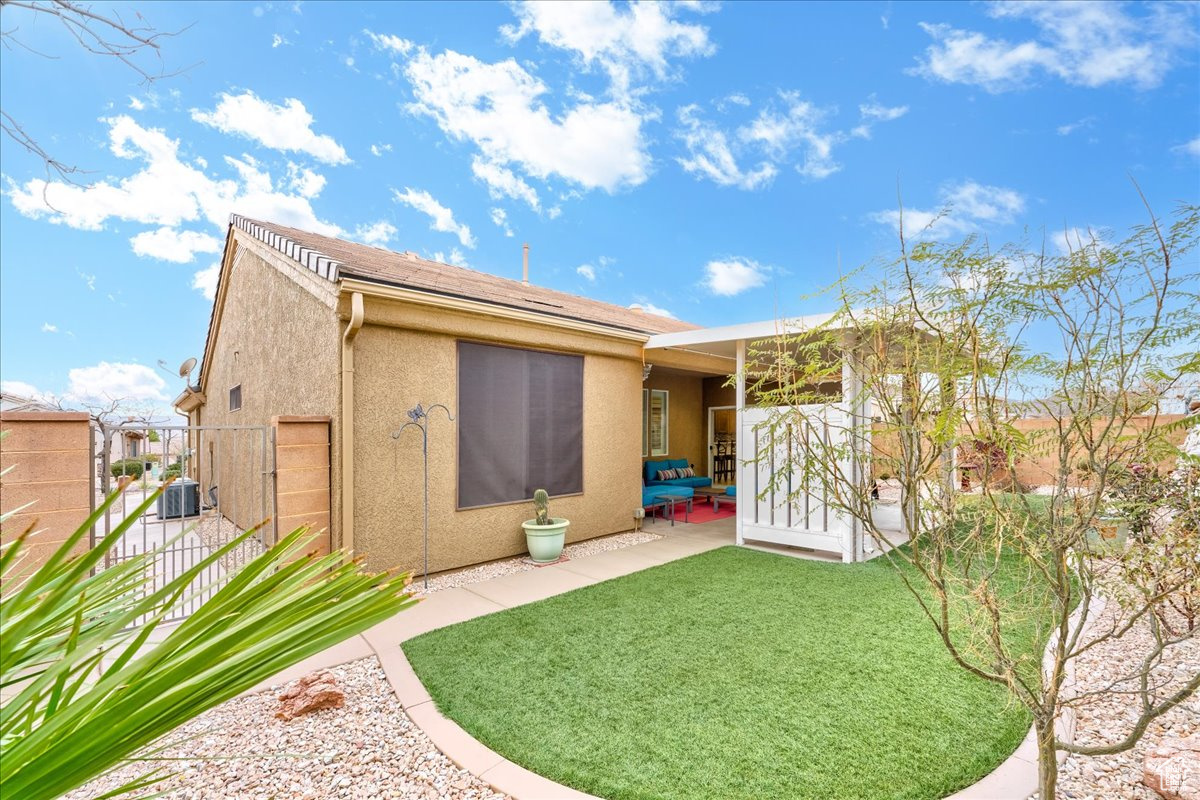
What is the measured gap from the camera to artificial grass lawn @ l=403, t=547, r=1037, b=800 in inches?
125

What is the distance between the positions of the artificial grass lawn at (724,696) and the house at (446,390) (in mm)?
2137

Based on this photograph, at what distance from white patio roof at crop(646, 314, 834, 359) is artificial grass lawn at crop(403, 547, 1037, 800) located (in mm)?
3785

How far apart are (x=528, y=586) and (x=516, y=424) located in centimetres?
257

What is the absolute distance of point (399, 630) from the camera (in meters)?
5.46

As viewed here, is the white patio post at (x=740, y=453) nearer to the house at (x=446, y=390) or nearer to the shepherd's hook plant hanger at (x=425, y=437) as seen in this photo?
the house at (x=446, y=390)

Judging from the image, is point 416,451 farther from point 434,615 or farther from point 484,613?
point 484,613

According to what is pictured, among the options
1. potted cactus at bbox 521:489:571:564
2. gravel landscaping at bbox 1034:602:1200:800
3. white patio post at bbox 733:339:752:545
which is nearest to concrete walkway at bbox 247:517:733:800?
potted cactus at bbox 521:489:571:564

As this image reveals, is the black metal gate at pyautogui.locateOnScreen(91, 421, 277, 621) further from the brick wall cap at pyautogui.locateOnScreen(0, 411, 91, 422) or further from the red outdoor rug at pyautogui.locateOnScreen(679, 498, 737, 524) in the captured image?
the red outdoor rug at pyautogui.locateOnScreen(679, 498, 737, 524)

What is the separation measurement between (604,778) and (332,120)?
1604cm

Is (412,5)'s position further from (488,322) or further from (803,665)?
(803,665)

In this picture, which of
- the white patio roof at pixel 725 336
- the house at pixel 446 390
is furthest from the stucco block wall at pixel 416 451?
the white patio roof at pixel 725 336

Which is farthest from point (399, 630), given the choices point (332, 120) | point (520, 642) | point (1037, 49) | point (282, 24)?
point (332, 120)

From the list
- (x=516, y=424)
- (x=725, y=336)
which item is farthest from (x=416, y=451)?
(x=725, y=336)

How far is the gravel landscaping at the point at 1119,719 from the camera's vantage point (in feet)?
9.90
